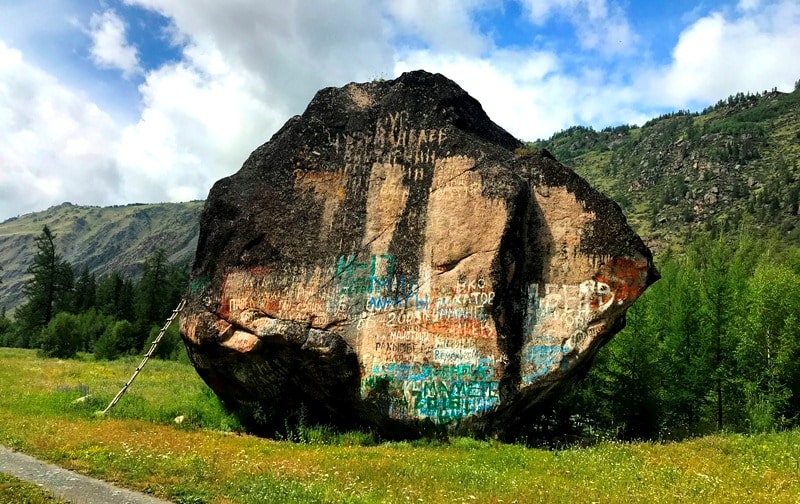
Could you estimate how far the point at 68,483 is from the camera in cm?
1062

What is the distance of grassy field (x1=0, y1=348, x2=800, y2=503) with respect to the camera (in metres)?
10.4

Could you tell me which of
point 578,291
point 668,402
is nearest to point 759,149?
point 668,402

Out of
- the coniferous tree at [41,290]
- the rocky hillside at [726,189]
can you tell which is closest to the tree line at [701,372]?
the coniferous tree at [41,290]

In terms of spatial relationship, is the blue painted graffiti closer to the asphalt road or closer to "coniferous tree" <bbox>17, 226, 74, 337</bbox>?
the asphalt road

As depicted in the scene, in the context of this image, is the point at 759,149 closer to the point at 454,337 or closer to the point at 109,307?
the point at 109,307

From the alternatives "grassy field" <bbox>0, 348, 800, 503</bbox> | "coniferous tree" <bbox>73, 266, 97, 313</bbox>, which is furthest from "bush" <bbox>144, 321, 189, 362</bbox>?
"grassy field" <bbox>0, 348, 800, 503</bbox>

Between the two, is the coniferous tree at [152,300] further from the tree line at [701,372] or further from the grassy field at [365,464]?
the tree line at [701,372]

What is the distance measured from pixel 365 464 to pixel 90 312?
68.3 meters

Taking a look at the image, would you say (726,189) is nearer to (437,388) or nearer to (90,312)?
(90,312)

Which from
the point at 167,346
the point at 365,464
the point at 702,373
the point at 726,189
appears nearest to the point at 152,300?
the point at 167,346

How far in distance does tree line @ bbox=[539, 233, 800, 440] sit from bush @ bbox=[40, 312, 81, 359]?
47.2 metres

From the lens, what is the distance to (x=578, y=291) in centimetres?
1642

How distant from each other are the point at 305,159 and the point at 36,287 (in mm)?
67576

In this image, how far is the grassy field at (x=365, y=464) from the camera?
34.1 feet
